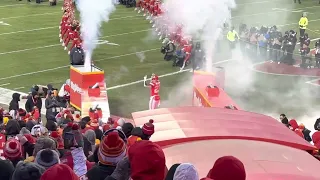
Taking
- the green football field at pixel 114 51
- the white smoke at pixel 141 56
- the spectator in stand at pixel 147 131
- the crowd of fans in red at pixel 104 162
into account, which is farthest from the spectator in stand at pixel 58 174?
the white smoke at pixel 141 56

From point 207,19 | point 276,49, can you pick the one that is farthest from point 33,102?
point 276,49

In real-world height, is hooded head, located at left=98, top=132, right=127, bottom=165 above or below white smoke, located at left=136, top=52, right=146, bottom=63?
above

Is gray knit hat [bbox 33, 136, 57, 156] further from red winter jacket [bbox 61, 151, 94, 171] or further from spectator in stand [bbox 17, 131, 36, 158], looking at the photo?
spectator in stand [bbox 17, 131, 36, 158]

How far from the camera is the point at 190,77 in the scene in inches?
699

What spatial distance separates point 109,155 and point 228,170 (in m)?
1.22

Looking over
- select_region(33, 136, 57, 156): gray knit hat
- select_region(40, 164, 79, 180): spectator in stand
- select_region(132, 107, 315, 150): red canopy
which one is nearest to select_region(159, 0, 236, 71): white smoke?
select_region(132, 107, 315, 150): red canopy

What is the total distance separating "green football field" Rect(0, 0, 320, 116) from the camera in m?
16.6

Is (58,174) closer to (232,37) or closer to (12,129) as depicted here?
(12,129)

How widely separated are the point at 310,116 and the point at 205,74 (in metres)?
2.79

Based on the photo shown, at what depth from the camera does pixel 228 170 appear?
148 inches

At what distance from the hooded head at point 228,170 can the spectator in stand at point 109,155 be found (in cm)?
108

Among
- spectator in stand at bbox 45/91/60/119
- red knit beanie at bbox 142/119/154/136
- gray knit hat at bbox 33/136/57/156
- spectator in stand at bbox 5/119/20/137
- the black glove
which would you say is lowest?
spectator in stand at bbox 45/91/60/119

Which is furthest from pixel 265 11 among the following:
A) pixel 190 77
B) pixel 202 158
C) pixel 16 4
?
pixel 202 158

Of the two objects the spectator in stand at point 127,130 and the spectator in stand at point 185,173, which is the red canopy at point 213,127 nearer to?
the spectator in stand at point 127,130
